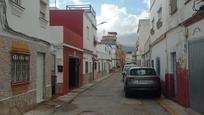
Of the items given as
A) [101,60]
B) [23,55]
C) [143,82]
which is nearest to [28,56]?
[23,55]

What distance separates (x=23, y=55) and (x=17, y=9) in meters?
1.68

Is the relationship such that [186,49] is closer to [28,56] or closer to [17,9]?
[28,56]

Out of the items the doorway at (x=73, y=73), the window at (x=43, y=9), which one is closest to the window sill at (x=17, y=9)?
the window at (x=43, y=9)

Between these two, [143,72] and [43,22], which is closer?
[43,22]

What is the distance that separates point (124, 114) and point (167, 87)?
20.4 ft

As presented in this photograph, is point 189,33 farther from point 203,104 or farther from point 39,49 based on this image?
point 39,49

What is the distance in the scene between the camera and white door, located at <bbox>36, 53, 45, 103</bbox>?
15821mm

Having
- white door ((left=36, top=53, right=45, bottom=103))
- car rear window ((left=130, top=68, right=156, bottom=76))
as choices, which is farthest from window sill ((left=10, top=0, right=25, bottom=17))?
car rear window ((left=130, top=68, right=156, bottom=76))

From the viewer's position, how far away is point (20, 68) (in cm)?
1291

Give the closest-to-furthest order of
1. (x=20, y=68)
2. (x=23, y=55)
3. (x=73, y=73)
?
(x=20, y=68)
(x=23, y=55)
(x=73, y=73)

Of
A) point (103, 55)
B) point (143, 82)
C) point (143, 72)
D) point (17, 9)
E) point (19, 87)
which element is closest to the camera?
point (17, 9)

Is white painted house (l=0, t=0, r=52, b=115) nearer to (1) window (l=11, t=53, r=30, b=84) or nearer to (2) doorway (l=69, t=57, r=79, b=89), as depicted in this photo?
(1) window (l=11, t=53, r=30, b=84)

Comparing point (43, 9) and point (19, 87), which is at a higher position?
point (43, 9)

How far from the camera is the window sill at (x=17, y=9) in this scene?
11823mm
